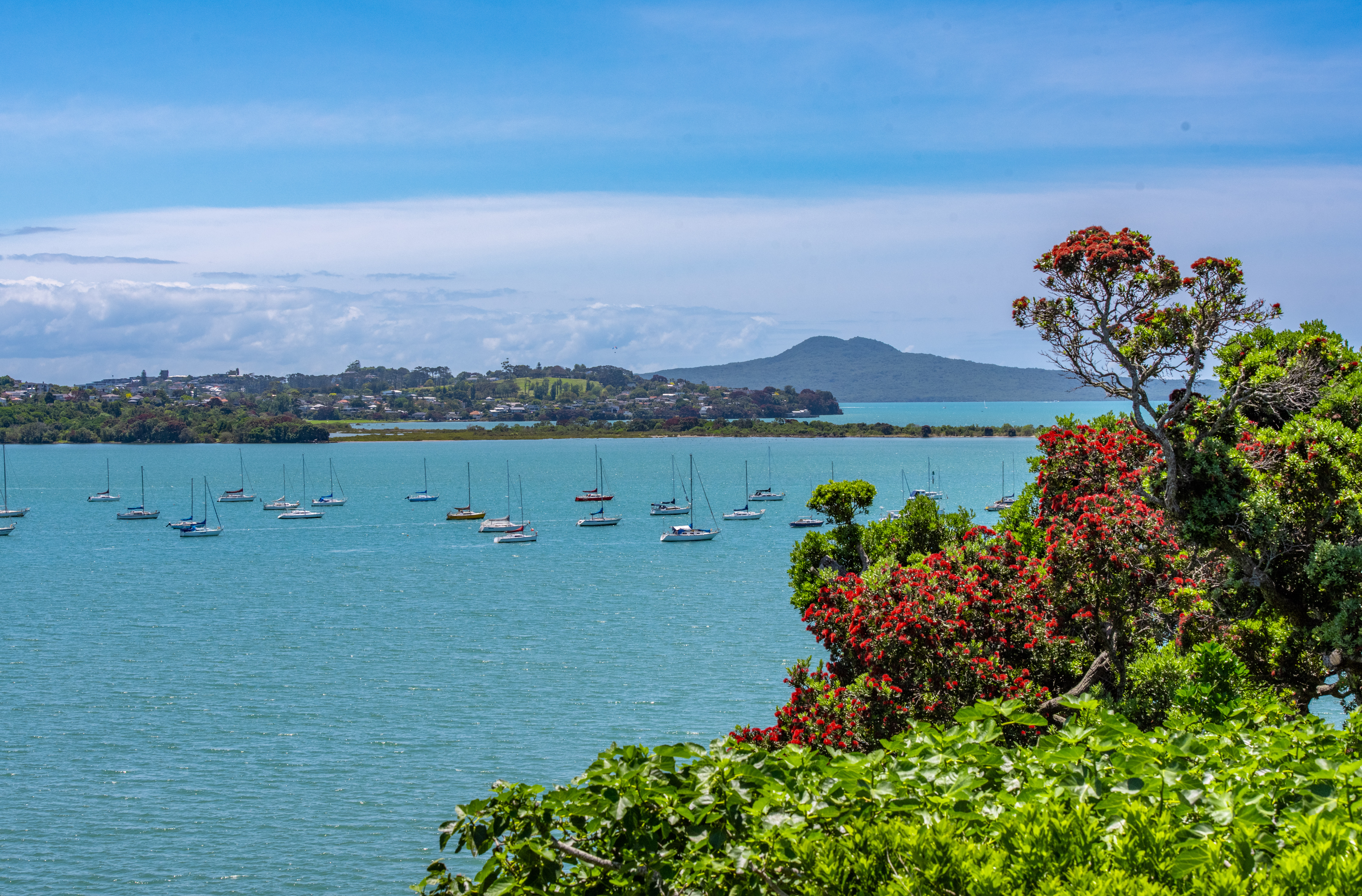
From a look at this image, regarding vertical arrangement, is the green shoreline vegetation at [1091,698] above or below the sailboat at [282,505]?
above

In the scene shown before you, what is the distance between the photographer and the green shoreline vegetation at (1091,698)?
12.1ft

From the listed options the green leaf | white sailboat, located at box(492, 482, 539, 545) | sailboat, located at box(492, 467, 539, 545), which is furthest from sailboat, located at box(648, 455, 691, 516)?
the green leaf

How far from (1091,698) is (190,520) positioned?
96418mm

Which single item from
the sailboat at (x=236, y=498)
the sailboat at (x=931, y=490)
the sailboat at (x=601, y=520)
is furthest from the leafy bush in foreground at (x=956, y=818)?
the sailboat at (x=236, y=498)

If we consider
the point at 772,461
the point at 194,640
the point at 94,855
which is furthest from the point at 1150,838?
the point at 772,461

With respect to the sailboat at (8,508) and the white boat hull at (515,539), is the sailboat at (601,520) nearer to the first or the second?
the white boat hull at (515,539)

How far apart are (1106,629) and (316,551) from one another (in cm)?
7053

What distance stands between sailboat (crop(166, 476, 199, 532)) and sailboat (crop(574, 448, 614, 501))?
36046 mm

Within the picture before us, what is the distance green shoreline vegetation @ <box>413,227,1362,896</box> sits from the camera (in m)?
3.68

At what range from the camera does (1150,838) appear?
11.7 feet

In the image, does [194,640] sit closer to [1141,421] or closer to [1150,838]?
[1141,421]

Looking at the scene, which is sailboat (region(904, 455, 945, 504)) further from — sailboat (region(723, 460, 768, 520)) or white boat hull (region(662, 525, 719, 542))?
white boat hull (region(662, 525, 719, 542))

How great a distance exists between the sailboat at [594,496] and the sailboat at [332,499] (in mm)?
25307

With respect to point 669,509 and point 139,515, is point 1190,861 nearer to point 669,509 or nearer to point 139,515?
point 669,509
